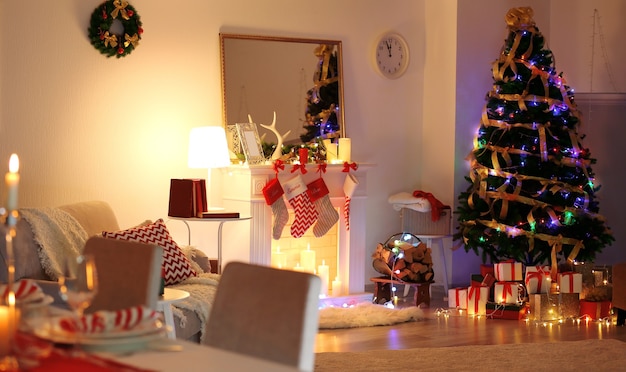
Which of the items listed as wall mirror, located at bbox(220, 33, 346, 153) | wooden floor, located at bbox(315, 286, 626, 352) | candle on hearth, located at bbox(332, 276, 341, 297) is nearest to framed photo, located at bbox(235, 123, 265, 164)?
wall mirror, located at bbox(220, 33, 346, 153)

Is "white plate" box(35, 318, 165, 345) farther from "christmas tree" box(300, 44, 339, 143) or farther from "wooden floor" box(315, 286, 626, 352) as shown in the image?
"christmas tree" box(300, 44, 339, 143)

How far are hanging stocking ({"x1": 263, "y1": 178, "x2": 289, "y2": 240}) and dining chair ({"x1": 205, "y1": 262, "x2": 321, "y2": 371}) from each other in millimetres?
4166

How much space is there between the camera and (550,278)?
22.6ft

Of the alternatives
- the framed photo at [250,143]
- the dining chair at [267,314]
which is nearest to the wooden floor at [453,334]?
the framed photo at [250,143]

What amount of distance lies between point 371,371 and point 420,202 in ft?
8.66

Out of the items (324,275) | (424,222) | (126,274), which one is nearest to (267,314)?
(126,274)

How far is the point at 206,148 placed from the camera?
21.3 ft

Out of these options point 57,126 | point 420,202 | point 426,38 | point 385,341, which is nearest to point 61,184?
point 57,126

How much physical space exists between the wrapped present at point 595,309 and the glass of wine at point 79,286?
5272mm

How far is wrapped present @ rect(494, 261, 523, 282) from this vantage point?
22.8ft

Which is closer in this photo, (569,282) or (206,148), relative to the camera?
(206,148)

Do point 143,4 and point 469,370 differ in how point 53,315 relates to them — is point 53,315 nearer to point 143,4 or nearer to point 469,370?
point 469,370

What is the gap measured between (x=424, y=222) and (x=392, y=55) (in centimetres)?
139

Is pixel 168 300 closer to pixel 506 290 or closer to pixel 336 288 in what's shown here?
pixel 336 288
